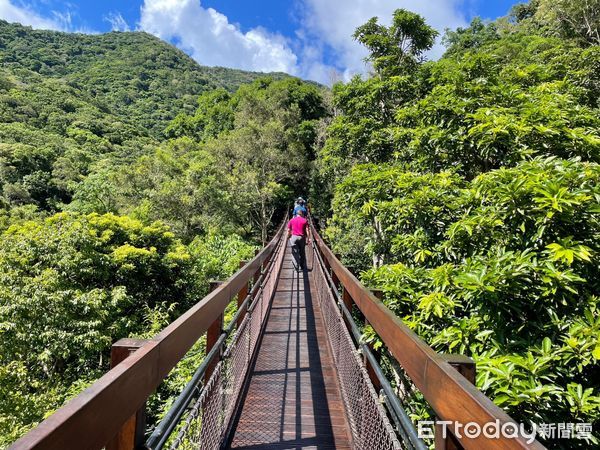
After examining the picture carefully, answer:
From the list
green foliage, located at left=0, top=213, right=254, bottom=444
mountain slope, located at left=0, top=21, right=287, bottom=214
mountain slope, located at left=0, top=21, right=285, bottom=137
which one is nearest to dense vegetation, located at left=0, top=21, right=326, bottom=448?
green foliage, located at left=0, top=213, right=254, bottom=444

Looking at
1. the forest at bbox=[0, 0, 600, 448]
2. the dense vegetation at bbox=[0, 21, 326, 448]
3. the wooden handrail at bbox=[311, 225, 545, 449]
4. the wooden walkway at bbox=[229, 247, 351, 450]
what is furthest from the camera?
the dense vegetation at bbox=[0, 21, 326, 448]

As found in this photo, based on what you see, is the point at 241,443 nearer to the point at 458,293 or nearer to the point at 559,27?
the point at 458,293

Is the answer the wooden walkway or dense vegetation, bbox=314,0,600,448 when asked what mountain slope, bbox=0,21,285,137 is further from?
dense vegetation, bbox=314,0,600,448

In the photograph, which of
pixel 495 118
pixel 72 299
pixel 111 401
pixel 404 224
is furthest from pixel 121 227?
pixel 111 401

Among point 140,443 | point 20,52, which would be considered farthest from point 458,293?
point 20,52

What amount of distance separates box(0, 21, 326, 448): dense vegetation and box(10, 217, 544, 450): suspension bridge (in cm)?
333

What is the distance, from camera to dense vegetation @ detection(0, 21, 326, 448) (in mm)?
8984

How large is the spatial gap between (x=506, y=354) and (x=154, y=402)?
7.28m

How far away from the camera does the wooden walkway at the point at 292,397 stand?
244 centimetres

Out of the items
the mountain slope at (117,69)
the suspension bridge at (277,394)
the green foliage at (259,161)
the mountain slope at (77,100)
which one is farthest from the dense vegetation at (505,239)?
the mountain slope at (117,69)

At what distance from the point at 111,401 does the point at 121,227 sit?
13.4m

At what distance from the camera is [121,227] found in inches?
511

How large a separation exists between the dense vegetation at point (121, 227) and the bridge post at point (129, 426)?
17.4ft

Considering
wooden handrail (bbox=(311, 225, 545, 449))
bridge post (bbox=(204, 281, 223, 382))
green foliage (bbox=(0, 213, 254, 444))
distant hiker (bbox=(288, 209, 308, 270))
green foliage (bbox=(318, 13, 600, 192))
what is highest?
green foliage (bbox=(318, 13, 600, 192))
